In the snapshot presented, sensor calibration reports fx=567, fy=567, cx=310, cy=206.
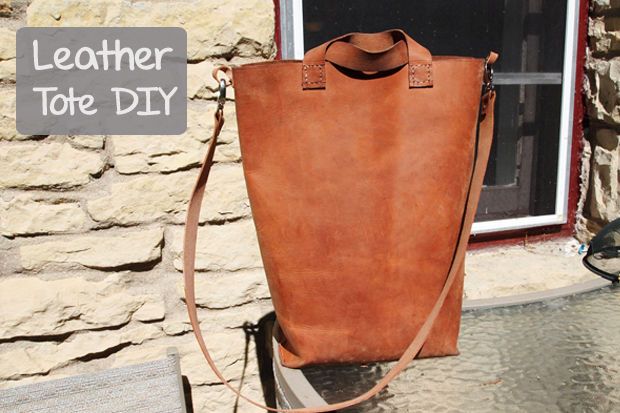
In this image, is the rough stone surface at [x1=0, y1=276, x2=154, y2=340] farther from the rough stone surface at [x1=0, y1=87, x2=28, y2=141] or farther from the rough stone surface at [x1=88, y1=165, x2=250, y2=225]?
the rough stone surface at [x1=0, y1=87, x2=28, y2=141]

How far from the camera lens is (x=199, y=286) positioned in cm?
134

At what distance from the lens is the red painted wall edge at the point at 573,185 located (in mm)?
1667

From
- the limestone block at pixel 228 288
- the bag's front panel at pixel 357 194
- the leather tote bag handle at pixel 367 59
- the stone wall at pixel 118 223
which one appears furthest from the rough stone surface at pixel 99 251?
the leather tote bag handle at pixel 367 59

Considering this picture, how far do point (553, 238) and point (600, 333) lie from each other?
0.75m

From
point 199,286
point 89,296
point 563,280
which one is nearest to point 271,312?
point 199,286

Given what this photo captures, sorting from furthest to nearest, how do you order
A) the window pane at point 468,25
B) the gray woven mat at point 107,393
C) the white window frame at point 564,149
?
the white window frame at point 564,149 < the window pane at point 468,25 < the gray woven mat at point 107,393

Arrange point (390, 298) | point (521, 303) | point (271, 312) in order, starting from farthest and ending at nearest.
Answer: point (271, 312) → point (521, 303) → point (390, 298)

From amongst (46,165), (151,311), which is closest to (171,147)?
(46,165)

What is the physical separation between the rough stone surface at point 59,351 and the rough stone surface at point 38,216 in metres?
0.26

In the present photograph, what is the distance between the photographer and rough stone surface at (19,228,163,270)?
1.23 meters

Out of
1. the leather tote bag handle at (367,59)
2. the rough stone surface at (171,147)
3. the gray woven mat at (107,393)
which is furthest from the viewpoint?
the rough stone surface at (171,147)

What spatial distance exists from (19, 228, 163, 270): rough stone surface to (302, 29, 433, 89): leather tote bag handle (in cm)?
58

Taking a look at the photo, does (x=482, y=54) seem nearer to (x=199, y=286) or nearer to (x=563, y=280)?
(x=563, y=280)

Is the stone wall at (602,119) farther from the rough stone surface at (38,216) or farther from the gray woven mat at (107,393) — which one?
the rough stone surface at (38,216)
